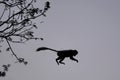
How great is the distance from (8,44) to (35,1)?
107 inches

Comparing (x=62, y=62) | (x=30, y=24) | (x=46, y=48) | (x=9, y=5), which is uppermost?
(x=9, y=5)

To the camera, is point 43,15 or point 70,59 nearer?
point 43,15

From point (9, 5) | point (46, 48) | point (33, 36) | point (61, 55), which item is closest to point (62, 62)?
point (61, 55)

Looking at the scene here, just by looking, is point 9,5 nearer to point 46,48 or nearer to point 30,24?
point 30,24

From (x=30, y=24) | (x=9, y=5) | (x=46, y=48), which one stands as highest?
(x=9, y=5)

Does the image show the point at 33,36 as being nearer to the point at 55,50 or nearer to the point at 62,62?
the point at 55,50

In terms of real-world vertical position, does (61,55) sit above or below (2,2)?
below

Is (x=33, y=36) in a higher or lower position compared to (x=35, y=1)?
lower

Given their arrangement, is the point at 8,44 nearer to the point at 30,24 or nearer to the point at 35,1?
the point at 30,24

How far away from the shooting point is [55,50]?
34.9 ft

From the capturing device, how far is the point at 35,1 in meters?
10.2

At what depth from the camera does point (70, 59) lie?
1123 centimetres

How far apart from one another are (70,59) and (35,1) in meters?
3.87

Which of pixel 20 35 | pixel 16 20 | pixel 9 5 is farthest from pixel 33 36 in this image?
pixel 9 5
